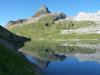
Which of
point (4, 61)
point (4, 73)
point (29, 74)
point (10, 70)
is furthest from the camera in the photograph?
point (29, 74)

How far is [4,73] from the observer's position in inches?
1346

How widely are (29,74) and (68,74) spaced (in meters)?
24.4

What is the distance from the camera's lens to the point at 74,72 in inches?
2805

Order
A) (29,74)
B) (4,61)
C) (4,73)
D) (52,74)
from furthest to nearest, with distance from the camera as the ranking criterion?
1. (52,74)
2. (29,74)
3. (4,61)
4. (4,73)

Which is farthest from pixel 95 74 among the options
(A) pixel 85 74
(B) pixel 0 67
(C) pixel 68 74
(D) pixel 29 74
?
(B) pixel 0 67

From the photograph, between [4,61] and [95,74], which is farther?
[95,74]

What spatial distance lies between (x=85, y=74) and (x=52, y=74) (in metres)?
8.29

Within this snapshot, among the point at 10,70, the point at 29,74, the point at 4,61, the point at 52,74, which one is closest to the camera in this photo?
the point at 10,70

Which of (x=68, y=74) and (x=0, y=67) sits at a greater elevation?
(x=0, y=67)

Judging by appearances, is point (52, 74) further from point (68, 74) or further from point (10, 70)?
point (10, 70)

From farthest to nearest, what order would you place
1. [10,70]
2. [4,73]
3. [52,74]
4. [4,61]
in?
[52,74] < [4,61] < [10,70] < [4,73]

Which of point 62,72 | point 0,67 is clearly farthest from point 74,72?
point 0,67

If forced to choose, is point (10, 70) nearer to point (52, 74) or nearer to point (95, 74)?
point (52, 74)

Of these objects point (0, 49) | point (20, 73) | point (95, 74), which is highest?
point (0, 49)
